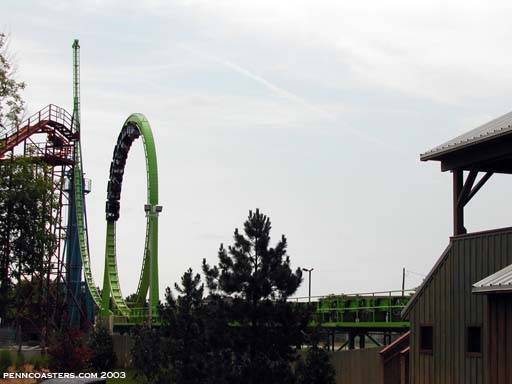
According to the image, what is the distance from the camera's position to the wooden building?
67.5 ft

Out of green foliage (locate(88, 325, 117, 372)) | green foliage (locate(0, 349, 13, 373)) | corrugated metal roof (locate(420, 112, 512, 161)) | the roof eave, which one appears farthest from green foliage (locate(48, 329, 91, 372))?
the roof eave

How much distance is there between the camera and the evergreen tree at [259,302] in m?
25.0

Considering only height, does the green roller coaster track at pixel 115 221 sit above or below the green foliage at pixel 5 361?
above

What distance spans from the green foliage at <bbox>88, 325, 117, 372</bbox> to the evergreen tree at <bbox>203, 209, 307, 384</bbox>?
31189 millimetres

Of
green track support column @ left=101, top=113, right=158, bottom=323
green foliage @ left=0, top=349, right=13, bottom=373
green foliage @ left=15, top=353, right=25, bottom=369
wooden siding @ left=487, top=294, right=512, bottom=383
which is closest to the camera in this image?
wooden siding @ left=487, top=294, right=512, bottom=383

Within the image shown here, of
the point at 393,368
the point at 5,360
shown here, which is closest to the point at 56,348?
the point at 5,360

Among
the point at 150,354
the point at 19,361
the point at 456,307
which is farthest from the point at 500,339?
the point at 19,361

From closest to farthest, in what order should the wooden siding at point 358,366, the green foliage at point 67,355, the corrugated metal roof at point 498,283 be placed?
1. the corrugated metal roof at point 498,283
2. the wooden siding at point 358,366
3. the green foliage at point 67,355

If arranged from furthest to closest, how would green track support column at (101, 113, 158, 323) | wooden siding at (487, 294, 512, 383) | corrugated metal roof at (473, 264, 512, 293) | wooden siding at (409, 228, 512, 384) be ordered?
1. green track support column at (101, 113, 158, 323)
2. wooden siding at (409, 228, 512, 384)
3. wooden siding at (487, 294, 512, 383)
4. corrugated metal roof at (473, 264, 512, 293)

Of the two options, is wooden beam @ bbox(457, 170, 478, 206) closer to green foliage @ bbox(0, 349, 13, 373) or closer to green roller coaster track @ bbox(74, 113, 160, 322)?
green foliage @ bbox(0, 349, 13, 373)

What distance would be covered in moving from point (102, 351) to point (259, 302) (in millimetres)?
32854

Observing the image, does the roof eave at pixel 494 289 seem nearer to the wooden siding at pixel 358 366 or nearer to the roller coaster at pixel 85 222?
the wooden siding at pixel 358 366

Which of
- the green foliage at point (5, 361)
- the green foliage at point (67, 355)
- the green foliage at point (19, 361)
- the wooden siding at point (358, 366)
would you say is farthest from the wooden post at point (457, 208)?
the green foliage at point (67, 355)

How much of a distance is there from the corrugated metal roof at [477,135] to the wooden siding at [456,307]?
1977 mm
